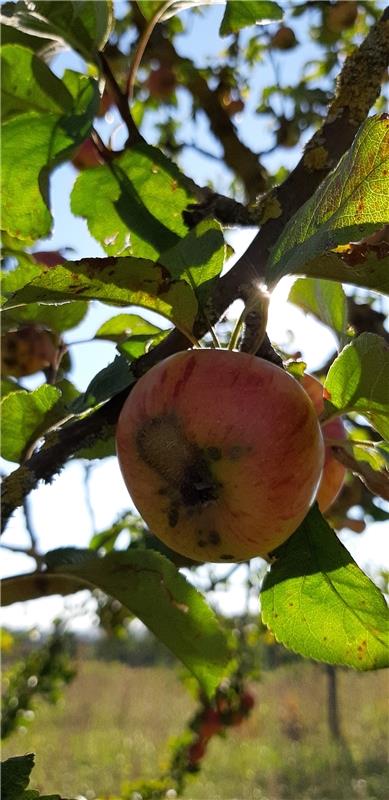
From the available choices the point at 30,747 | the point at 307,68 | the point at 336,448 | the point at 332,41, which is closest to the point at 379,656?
the point at 336,448

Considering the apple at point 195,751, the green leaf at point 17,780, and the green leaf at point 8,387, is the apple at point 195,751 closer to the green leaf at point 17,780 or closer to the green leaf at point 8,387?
the green leaf at point 8,387

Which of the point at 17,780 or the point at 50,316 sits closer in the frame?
the point at 17,780

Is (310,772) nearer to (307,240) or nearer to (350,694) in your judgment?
(350,694)

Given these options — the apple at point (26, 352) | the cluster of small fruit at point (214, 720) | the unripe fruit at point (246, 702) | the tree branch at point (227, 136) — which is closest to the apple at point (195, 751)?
the cluster of small fruit at point (214, 720)

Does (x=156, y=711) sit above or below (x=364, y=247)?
below

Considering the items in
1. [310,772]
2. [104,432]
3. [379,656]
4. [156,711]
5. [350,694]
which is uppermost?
[104,432]

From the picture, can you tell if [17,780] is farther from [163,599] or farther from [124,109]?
[124,109]

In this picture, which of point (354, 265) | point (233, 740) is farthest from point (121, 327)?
point (233, 740)
